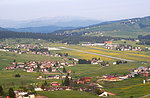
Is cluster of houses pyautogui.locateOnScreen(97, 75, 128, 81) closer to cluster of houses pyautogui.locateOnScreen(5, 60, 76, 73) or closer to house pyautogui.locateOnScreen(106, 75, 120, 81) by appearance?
house pyautogui.locateOnScreen(106, 75, 120, 81)

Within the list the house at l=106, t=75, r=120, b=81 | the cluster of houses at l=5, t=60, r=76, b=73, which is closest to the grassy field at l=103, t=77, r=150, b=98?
the house at l=106, t=75, r=120, b=81

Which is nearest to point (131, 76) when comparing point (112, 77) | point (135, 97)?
point (112, 77)

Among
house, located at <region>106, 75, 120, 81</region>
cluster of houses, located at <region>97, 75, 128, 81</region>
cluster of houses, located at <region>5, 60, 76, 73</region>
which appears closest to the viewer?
house, located at <region>106, 75, 120, 81</region>

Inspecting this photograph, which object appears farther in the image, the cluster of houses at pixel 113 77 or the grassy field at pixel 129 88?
the cluster of houses at pixel 113 77

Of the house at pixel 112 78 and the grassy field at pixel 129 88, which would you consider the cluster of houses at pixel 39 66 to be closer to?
the house at pixel 112 78

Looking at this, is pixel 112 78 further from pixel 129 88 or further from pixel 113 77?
pixel 129 88

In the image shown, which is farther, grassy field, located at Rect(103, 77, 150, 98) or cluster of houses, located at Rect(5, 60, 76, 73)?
cluster of houses, located at Rect(5, 60, 76, 73)

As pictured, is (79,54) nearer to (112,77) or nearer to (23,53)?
(23,53)

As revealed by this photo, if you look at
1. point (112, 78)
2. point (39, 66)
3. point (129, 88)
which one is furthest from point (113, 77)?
point (39, 66)

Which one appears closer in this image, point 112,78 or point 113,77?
point 112,78

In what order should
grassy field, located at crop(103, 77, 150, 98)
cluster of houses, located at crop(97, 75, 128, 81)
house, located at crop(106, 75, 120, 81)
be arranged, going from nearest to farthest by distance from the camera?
grassy field, located at crop(103, 77, 150, 98)
house, located at crop(106, 75, 120, 81)
cluster of houses, located at crop(97, 75, 128, 81)

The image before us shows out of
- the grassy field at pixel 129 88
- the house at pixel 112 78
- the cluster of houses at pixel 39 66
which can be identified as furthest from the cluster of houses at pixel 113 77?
the cluster of houses at pixel 39 66
